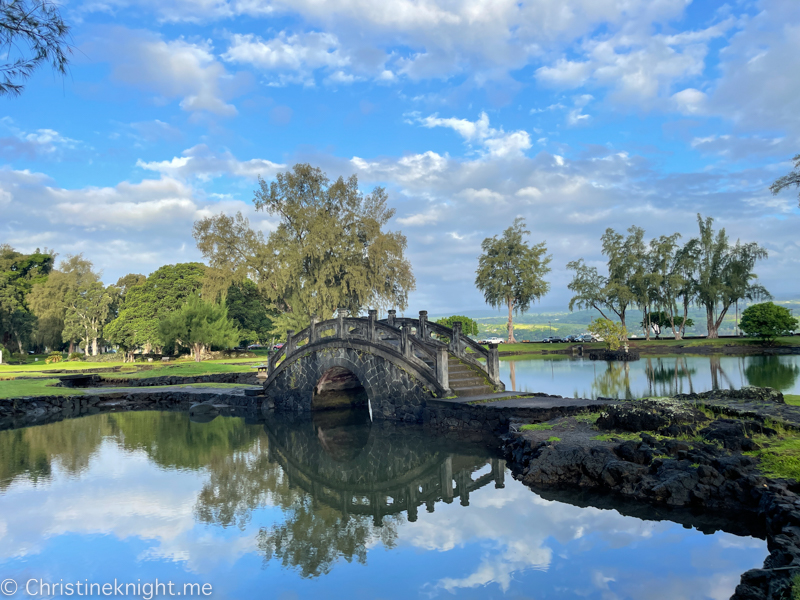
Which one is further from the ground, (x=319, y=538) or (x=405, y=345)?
(x=405, y=345)

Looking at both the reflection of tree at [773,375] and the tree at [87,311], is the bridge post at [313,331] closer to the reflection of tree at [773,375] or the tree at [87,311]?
the reflection of tree at [773,375]

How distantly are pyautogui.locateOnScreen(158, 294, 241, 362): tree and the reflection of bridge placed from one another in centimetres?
2740

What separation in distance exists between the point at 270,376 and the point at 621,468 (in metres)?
16.4

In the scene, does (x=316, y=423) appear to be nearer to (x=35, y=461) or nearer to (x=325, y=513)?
(x=35, y=461)

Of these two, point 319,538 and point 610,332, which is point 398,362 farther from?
point 610,332

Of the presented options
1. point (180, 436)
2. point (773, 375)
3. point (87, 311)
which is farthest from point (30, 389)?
point (773, 375)

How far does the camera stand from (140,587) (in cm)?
627

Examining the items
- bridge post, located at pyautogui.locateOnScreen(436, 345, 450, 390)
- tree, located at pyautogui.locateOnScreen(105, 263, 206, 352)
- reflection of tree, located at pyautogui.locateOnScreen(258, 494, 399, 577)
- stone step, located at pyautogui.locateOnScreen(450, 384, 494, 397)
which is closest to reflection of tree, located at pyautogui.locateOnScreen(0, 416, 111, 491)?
reflection of tree, located at pyautogui.locateOnScreen(258, 494, 399, 577)

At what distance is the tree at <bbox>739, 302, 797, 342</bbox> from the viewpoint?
153 ft

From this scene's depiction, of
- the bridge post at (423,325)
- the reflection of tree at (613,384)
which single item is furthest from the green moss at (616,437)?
the reflection of tree at (613,384)

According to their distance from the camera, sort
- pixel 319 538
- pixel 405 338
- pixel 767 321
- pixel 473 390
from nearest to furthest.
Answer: pixel 319 538 → pixel 473 390 → pixel 405 338 → pixel 767 321

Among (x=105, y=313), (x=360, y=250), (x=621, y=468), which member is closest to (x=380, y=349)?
(x=621, y=468)

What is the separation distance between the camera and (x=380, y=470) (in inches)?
476

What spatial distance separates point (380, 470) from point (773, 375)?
2356 centimetres
